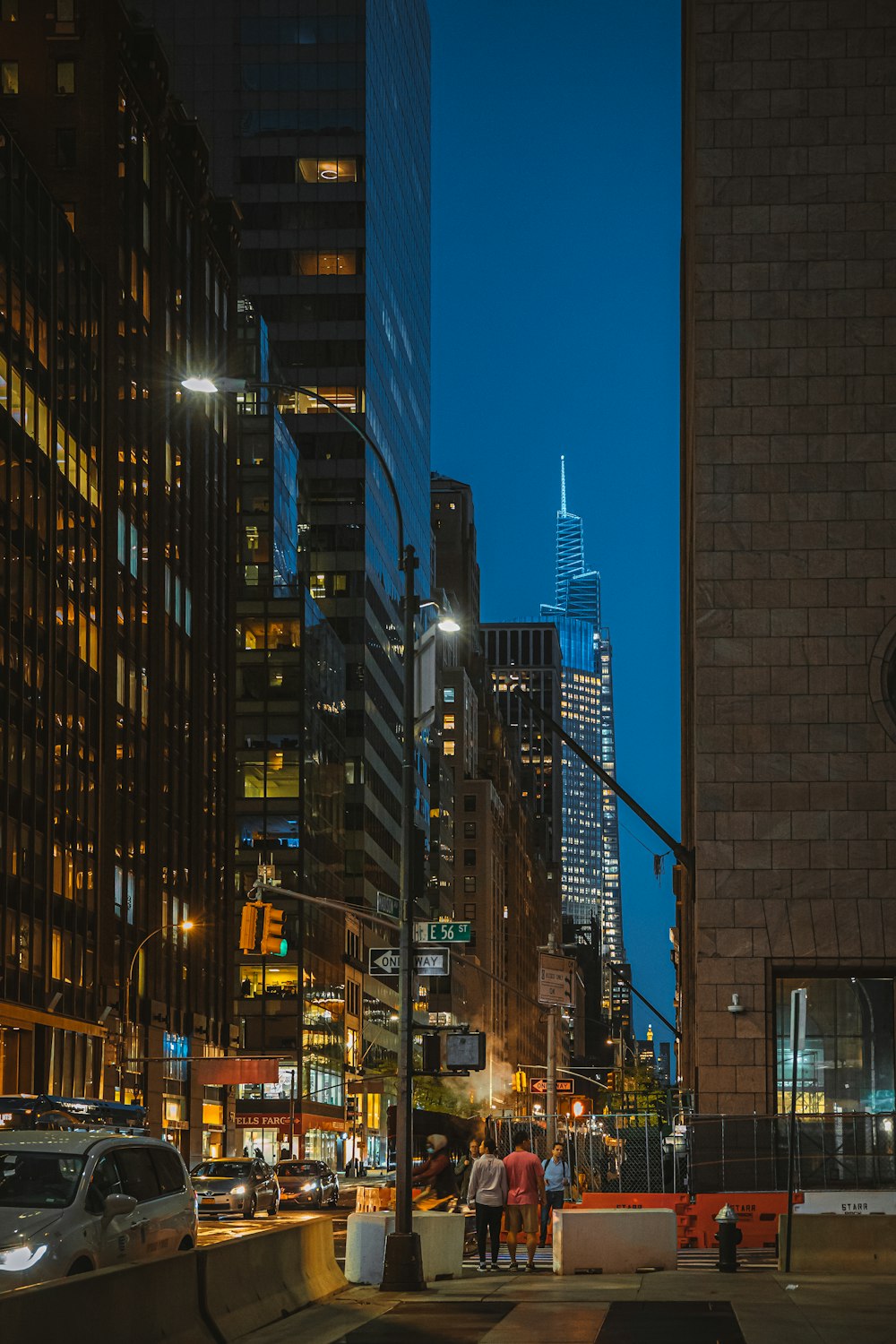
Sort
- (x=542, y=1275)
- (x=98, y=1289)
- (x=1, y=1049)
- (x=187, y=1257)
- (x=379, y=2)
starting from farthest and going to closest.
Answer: (x=379, y=2) < (x=1, y=1049) < (x=542, y=1275) < (x=187, y=1257) < (x=98, y=1289)

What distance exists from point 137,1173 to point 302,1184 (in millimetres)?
41634

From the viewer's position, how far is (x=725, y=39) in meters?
38.9

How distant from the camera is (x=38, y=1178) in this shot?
675 inches

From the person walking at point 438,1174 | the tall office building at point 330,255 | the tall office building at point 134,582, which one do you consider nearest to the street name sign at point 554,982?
the person walking at point 438,1174

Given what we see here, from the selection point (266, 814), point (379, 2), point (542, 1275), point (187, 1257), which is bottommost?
point (542, 1275)

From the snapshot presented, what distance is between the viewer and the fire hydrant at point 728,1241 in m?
24.4

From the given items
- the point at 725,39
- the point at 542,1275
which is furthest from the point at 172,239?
the point at 542,1275

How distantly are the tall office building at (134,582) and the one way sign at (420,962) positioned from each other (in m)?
42.2

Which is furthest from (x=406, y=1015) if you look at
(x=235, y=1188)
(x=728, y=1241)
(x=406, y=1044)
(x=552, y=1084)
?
(x=235, y=1188)

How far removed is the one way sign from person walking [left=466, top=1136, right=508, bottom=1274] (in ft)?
9.65

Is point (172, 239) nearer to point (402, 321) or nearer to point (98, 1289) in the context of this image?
point (402, 321)

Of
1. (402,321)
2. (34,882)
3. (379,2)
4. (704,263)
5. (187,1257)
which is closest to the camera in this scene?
(187,1257)

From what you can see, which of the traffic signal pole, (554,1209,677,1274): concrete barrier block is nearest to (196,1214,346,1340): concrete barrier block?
(554,1209,677,1274): concrete barrier block

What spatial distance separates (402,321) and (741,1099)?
130m
